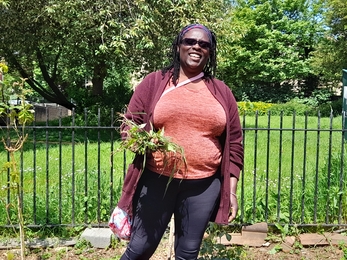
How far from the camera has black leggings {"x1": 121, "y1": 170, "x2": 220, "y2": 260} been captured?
7.16 ft

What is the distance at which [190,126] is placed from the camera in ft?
6.99

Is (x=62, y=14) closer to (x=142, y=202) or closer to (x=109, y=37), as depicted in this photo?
(x=109, y=37)

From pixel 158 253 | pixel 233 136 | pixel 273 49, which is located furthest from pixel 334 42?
pixel 233 136

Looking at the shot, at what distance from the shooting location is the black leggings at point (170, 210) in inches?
85.9

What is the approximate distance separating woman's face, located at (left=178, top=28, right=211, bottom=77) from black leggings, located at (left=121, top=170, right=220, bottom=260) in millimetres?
631

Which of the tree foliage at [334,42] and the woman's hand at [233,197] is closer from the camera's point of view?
the woman's hand at [233,197]

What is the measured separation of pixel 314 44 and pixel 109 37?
26885mm

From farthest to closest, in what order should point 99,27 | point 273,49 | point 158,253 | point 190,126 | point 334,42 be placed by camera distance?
point 273,49 → point 334,42 → point 99,27 → point 158,253 → point 190,126

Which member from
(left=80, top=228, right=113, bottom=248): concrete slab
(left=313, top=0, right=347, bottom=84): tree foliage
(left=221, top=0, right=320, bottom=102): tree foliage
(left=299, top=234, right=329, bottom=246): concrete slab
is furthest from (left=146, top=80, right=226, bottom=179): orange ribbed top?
(left=221, top=0, right=320, bottom=102): tree foliage

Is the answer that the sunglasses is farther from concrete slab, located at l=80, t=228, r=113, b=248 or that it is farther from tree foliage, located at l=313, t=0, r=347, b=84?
tree foliage, located at l=313, t=0, r=347, b=84

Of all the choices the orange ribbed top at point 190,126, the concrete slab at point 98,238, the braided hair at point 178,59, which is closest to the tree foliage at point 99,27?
the concrete slab at point 98,238

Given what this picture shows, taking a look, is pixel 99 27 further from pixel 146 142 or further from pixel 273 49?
pixel 273 49

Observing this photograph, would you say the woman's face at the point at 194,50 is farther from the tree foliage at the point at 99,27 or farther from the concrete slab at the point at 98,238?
the tree foliage at the point at 99,27

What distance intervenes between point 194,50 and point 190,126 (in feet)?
1.37
